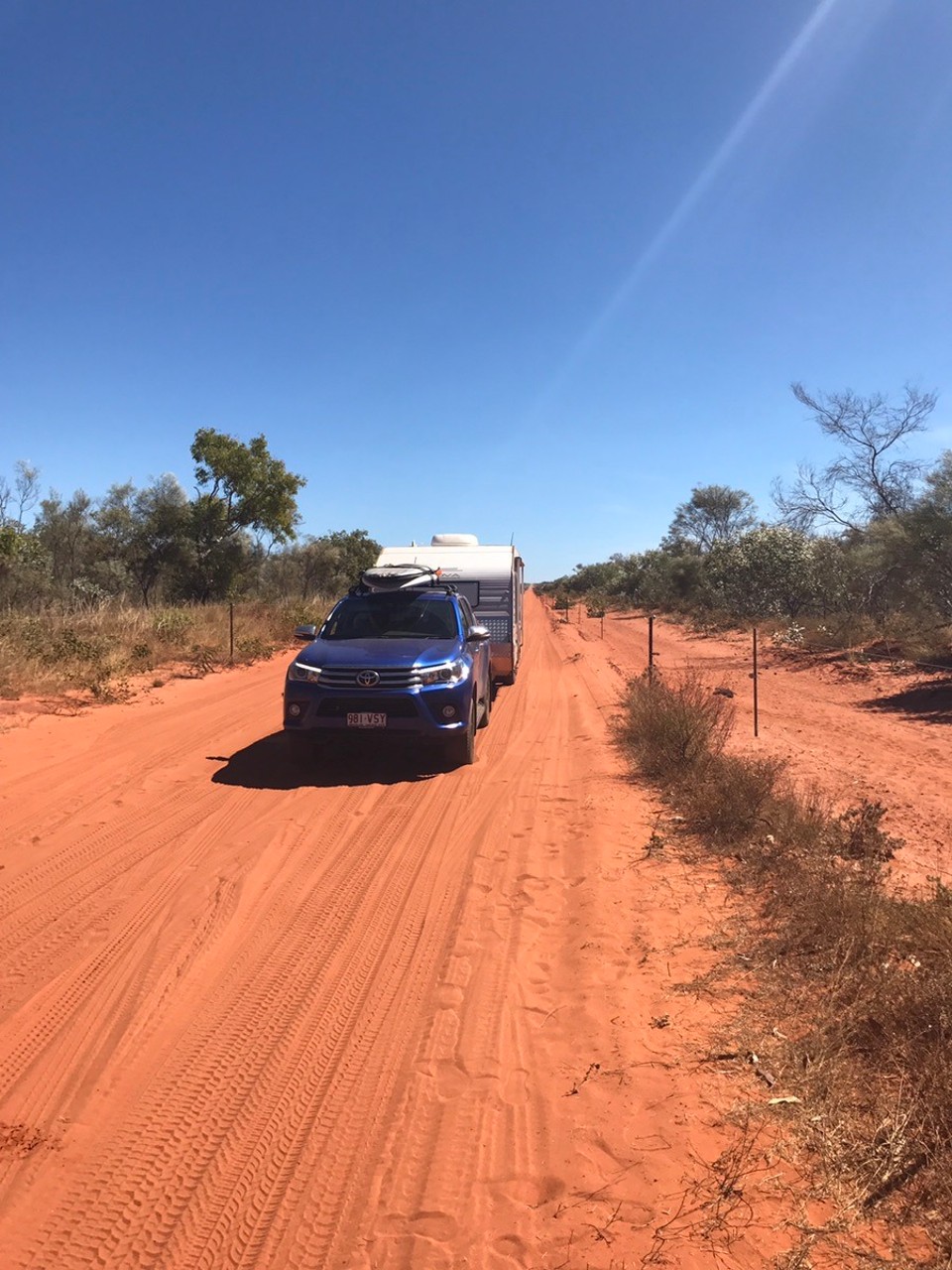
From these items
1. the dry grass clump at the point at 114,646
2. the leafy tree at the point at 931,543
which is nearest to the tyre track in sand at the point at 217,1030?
the dry grass clump at the point at 114,646

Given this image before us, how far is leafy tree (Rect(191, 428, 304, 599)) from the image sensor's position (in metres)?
26.9

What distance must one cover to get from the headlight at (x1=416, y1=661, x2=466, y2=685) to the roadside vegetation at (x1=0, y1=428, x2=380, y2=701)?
649cm

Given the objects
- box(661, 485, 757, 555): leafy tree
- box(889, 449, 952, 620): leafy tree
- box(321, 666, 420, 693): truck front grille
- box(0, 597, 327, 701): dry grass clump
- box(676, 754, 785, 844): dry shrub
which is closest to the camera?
box(676, 754, 785, 844): dry shrub

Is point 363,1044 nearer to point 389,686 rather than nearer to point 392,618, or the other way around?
point 389,686

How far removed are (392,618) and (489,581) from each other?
188 inches

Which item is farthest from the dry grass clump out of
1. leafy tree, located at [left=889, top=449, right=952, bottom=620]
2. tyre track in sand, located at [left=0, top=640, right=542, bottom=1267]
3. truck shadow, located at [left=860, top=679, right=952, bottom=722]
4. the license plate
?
leafy tree, located at [left=889, top=449, right=952, bottom=620]

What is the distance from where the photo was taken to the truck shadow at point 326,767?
24.5ft

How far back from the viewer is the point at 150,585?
2802cm

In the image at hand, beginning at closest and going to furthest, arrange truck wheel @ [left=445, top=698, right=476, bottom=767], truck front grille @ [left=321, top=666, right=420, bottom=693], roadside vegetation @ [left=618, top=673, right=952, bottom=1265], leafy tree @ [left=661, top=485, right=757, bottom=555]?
roadside vegetation @ [left=618, top=673, right=952, bottom=1265] → truck front grille @ [left=321, top=666, right=420, bottom=693] → truck wheel @ [left=445, top=698, right=476, bottom=767] → leafy tree @ [left=661, top=485, right=757, bottom=555]

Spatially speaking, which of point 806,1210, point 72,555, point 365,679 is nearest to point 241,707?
point 365,679

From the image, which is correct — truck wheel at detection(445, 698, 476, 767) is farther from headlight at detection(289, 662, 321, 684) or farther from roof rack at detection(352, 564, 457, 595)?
roof rack at detection(352, 564, 457, 595)

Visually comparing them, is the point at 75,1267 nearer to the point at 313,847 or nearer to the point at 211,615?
the point at 313,847

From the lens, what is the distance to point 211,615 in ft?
70.1

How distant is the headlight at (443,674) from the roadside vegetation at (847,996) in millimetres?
2595
